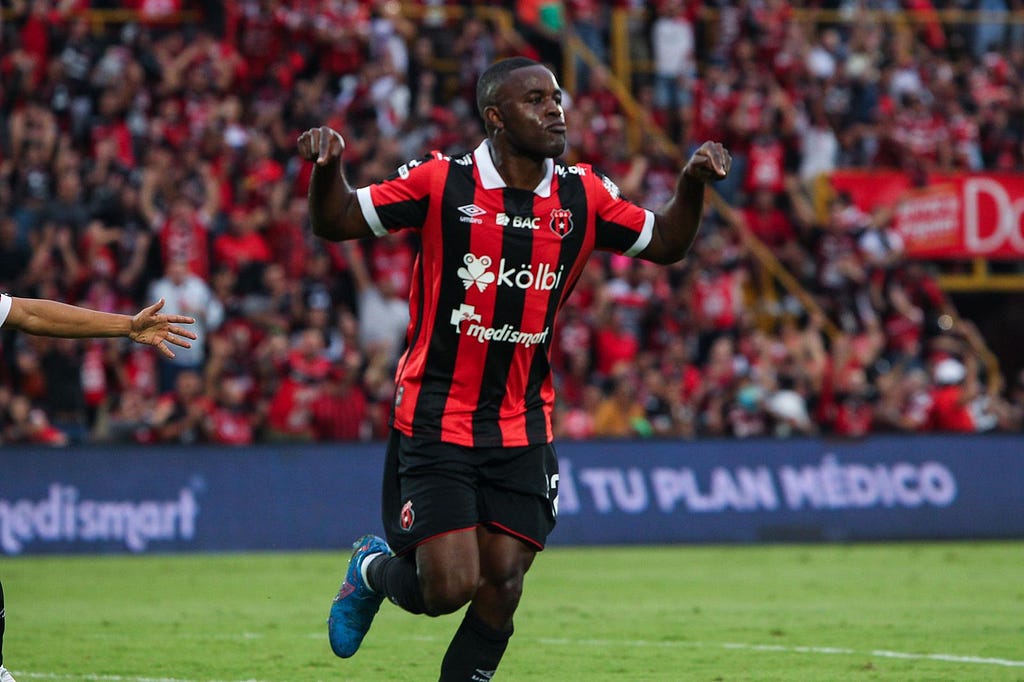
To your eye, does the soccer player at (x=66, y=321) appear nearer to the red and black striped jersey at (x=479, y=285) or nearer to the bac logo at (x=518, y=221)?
the red and black striped jersey at (x=479, y=285)

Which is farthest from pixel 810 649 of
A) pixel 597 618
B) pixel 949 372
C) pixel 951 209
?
pixel 951 209

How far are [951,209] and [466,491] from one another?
1716 cm

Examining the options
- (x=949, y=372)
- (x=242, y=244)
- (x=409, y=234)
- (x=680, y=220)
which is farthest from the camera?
(x=409, y=234)

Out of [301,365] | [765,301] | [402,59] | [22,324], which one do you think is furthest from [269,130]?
[22,324]

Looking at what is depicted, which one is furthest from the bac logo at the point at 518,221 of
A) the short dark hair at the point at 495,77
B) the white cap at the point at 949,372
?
the white cap at the point at 949,372

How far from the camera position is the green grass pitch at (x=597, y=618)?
27.7 ft

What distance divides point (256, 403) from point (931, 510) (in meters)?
6.83

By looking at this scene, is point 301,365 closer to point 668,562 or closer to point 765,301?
point 668,562

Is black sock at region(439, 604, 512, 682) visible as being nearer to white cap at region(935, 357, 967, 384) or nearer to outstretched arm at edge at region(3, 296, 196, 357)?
outstretched arm at edge at region(3, 296, 196, 357)

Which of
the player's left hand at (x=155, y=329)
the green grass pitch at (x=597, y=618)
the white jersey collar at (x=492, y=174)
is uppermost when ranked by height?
the white jersey collar at (x=492, y=174)

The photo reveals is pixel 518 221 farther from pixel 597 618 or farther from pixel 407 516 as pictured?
pixel 597 618

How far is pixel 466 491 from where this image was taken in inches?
252

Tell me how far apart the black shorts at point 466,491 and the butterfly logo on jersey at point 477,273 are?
24.7 inches

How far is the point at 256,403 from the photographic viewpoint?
16.9m
